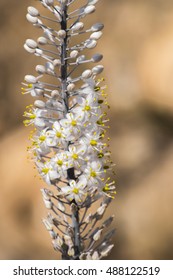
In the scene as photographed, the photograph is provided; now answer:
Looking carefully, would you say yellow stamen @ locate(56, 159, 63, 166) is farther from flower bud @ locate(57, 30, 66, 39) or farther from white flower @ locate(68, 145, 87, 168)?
flower bud @ locate(57, 30, 66, 39)

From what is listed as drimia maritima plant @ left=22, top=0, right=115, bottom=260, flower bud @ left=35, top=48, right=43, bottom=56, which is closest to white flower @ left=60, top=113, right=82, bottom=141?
drimia maritima plant @ left=22, top=0, right=115, bottom=260

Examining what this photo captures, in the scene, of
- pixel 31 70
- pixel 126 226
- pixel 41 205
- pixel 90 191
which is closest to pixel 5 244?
pixel 41 205

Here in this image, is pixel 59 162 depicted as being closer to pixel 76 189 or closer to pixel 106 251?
pixel 76 189

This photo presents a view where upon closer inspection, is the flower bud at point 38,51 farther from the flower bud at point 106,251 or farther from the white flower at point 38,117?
the flower bud at point 106,251

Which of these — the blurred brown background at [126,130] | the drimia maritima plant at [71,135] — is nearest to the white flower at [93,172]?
the drimia maritima plant at [71,135]

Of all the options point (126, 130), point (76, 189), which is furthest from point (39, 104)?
point (126, 130)
